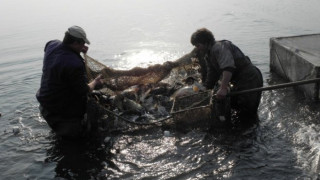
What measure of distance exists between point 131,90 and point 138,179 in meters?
3.08

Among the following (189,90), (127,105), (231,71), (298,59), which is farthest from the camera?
(298,59)

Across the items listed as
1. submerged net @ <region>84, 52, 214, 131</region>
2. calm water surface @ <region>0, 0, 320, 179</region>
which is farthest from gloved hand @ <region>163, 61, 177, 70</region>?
calm water surface @ <region>0, 0, 320, 179</region>

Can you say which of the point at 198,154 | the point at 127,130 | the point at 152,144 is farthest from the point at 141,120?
the point at 198,154

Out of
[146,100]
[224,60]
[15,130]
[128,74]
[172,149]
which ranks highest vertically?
[224,60]

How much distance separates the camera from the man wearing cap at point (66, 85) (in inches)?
235

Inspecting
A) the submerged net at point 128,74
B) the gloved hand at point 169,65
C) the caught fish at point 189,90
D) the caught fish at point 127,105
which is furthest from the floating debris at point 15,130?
the gloved hand at point 169,65

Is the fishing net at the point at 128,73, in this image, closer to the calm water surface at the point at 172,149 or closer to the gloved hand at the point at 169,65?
the gloved hand at the point at 169,65

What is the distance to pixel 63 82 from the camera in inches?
242

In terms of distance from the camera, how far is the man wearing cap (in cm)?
597

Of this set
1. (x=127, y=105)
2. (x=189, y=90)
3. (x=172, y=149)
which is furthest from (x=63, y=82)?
(x=189, y=90)

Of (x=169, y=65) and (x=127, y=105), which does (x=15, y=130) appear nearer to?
(x=127, y=105)

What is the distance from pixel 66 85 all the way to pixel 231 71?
327 centimetres

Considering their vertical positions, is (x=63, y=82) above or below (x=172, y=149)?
above

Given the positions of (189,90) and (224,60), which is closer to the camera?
(224,60)
